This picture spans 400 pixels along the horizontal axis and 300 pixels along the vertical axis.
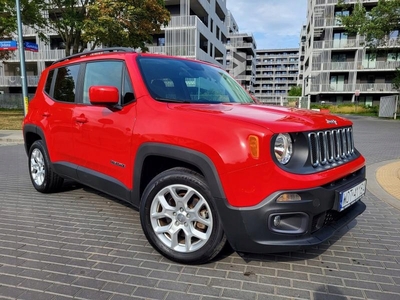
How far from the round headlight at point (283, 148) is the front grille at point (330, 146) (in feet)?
0.57

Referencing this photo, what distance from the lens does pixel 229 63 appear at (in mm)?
78875

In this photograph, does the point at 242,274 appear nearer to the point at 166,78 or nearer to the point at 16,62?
the point at 166,78

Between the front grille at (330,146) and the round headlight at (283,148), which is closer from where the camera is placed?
the round headlight at (283,148)

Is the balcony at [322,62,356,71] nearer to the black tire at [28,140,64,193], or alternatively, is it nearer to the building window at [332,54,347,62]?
the building window at [332,54,347,62]

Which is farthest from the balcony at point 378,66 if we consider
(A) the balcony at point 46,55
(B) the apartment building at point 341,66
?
(A) the balcony at point 46,55

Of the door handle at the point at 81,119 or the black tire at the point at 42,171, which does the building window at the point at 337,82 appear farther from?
the door handle at the point at 81,119

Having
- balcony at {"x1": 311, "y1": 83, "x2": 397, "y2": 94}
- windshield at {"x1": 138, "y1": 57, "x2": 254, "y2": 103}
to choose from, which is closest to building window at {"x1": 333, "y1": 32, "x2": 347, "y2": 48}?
balcony at {"x1": 311, "y1": 83, "x2": 397, "y2": 94}

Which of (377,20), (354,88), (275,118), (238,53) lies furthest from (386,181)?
(238,53)

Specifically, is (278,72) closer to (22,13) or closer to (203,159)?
(22,13)

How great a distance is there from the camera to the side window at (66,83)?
4035 millimetres

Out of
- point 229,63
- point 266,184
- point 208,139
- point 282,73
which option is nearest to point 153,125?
point 208,139

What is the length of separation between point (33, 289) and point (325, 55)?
45.8m

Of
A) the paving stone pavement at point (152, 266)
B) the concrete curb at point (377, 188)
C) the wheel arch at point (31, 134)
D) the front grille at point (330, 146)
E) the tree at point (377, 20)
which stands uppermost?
the tree at point (377, 20)

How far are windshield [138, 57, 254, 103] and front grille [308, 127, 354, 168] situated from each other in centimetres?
120
